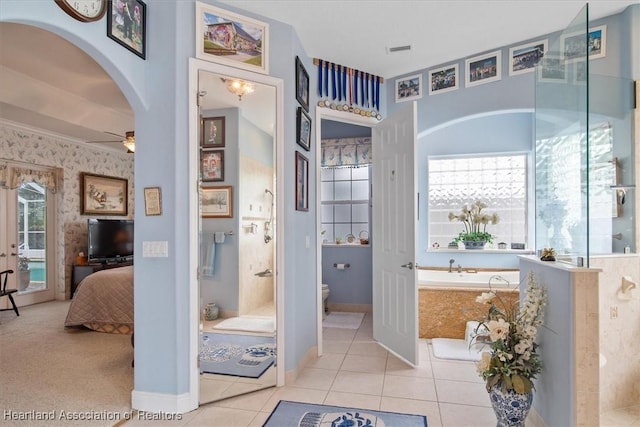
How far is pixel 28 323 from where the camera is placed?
4590 millimetres

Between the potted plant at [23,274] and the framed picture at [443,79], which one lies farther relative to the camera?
the potted plant at [23,274]

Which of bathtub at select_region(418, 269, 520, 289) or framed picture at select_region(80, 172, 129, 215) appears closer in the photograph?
bathtub at select_region(418, 269, 520, 289)

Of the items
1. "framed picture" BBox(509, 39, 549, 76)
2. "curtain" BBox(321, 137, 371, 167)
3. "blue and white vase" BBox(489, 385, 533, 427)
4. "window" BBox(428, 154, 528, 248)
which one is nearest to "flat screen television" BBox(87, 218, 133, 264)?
"curtain" BBox(321, 137, 371, 167)

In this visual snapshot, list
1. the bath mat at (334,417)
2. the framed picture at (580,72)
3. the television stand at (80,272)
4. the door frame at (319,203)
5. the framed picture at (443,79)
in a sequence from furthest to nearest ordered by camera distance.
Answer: the television stand at (80,272), the framed picture at (443,79), the door frame at (319,203), the bath mat at (334,417), the framed picture at (580,72)

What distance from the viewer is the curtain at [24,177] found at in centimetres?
523

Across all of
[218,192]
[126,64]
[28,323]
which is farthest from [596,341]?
[28,323]

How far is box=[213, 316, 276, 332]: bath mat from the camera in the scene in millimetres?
2959

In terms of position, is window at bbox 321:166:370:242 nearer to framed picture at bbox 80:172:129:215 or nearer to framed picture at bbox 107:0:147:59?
framed picture at bbox 107:0:147:59

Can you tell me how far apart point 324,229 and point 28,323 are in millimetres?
3953

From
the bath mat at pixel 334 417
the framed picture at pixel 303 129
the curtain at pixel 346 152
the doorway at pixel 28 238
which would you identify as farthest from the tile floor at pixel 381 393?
the doorway at pixel 28 238

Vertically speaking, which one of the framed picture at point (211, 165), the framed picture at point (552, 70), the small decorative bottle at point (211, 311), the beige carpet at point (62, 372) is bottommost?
the beige carpet at point (62, 372)

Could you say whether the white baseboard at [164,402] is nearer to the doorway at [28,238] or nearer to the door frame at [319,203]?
the door frame at [319,203]

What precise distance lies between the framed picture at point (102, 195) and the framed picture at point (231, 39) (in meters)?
5.06

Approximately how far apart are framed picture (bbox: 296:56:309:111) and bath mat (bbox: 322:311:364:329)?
2569mm
